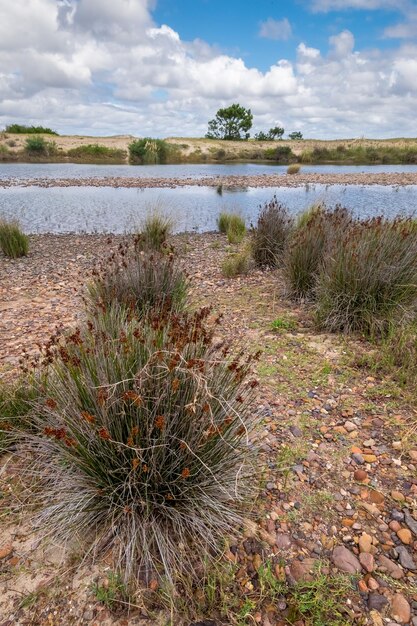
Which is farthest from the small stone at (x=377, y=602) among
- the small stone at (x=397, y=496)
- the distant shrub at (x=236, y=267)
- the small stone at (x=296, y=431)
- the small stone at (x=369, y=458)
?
the distant shrub at (x=236, y=267)

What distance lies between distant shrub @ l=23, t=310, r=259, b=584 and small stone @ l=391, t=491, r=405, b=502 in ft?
2.88

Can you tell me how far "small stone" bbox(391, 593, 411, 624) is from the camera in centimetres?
167

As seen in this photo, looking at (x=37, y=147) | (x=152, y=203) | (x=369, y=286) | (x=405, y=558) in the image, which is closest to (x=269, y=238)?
(x=369, y=286)

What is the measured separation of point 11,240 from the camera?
26.3ft

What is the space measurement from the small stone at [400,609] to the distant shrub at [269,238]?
565cm

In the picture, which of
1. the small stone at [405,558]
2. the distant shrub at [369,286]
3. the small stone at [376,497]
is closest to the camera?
the small stone at [405,558]

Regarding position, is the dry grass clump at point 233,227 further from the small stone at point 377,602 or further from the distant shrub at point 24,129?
the distant shrub at point 24,129

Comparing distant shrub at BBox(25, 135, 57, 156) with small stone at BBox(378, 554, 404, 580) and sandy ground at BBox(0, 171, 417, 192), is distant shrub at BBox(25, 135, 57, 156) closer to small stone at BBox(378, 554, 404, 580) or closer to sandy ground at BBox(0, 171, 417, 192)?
sandy ground at BBox(0, 171, 417, 192)

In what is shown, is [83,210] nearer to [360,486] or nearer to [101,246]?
[101,246]

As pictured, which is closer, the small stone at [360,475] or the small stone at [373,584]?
the small stone at [373,584]

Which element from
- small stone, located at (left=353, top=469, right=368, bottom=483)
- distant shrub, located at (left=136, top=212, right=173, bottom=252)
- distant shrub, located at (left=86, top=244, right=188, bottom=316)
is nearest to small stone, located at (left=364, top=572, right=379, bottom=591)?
small stone, located at (left=353, top=469, right=368, bottom=483)

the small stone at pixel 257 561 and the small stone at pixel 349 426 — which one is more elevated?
the small stone at pixel 257 561

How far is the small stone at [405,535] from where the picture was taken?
2022mm

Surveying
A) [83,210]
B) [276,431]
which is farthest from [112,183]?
[276,431]
